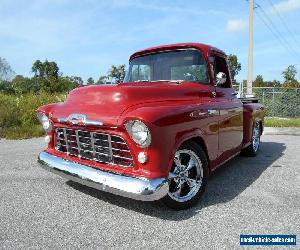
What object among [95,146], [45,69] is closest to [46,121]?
[95,146]

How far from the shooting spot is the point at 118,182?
326 cm

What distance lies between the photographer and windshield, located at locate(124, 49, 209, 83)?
4.57 metres

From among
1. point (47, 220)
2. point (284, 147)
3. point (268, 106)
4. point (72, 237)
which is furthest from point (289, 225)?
point (268, 106)

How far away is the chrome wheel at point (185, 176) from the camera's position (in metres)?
3.72

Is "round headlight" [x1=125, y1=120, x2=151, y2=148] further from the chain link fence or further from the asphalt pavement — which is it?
the chain link fence

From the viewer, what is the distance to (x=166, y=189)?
3.26 meters

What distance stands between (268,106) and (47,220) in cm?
1628

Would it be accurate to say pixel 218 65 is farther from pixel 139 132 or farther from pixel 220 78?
pixel 139 132

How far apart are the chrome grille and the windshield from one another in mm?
1525

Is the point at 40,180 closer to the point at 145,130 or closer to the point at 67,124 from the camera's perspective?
the point at 67,124

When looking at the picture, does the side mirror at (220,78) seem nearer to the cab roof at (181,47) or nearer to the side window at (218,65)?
the side window at (218,65)

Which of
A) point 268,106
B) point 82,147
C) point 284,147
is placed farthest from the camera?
point 268,106

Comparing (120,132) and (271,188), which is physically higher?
(120,132)

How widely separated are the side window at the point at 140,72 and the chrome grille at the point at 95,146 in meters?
1.52
